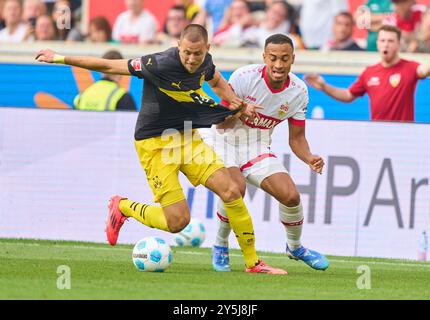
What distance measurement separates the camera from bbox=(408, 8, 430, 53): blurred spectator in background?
16172mm

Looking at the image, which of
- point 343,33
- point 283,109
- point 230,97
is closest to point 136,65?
point 230,97

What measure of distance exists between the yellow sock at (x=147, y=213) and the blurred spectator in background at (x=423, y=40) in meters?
7.37

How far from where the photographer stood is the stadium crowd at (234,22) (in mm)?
16703

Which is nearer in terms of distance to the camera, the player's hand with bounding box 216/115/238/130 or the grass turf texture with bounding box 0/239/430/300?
the grass turf texture with bounding box 0/239/430/300

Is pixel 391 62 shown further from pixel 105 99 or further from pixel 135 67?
pixel 135 67

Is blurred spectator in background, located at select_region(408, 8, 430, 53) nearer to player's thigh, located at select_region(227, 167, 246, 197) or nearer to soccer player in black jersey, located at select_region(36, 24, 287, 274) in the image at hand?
player's thigh, located at select_region(227, 167, 246, 197)

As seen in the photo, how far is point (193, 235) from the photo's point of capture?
42.4ft

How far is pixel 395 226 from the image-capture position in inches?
506

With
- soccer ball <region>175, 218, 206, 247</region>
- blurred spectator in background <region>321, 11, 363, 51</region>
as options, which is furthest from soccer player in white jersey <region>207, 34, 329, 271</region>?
blurred spectator in background <region>321, 11, 363, 51</region>

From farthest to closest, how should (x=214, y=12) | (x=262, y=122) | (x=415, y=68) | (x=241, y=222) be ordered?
1. (x=214, y=12)
2. (x=415, y=68)
3. (x=262, y=122)
4. (x=241, y=222)

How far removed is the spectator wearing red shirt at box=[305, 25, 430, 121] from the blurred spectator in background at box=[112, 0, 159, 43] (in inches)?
193

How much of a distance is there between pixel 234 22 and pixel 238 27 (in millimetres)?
125

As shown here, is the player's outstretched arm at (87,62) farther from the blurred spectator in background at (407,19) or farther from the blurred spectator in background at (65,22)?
the blurred spectator in background at (65,22)

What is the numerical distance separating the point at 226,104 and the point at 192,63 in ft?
2.32
